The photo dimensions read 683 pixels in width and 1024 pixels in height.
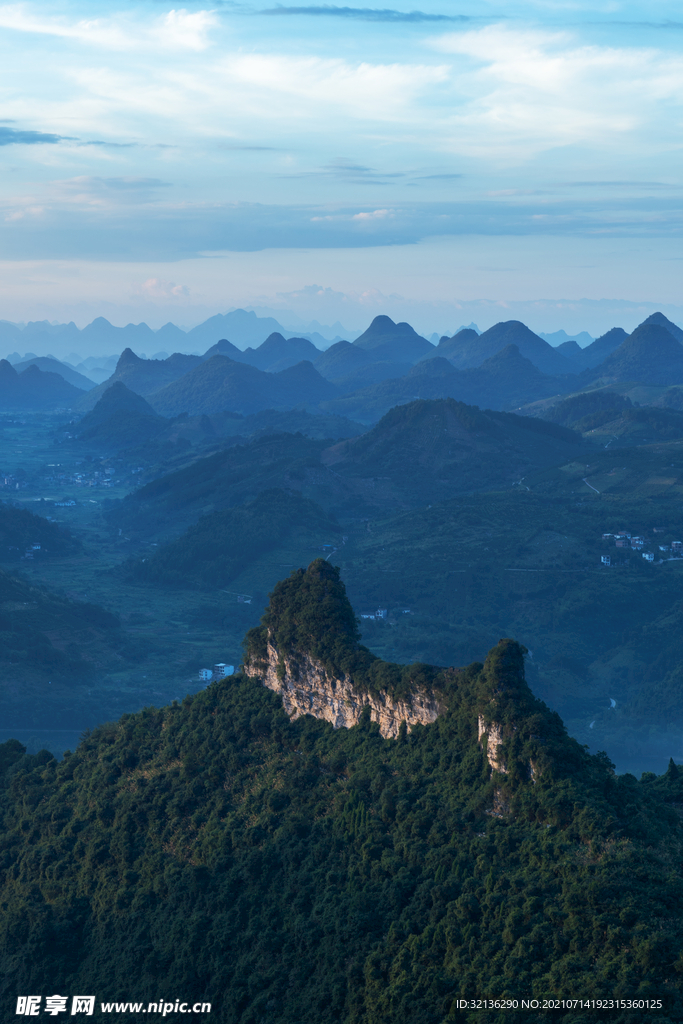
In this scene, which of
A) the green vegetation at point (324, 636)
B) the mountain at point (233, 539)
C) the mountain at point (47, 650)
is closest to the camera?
the green vegetation at point (324, 636)

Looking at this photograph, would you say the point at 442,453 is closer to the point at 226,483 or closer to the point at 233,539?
the point at 226,483

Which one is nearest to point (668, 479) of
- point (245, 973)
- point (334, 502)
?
point (334, 502)

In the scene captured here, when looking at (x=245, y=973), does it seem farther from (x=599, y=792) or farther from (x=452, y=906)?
(x=599, y=792)

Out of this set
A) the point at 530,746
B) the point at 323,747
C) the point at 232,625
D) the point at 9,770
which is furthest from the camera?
the point at 232,625

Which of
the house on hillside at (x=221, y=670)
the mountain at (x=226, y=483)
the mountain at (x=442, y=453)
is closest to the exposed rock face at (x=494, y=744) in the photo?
the house on hillside at (x=221, y=670)

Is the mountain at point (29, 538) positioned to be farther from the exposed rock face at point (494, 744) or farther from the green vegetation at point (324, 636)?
the exposed rock face at point (494, 744)
